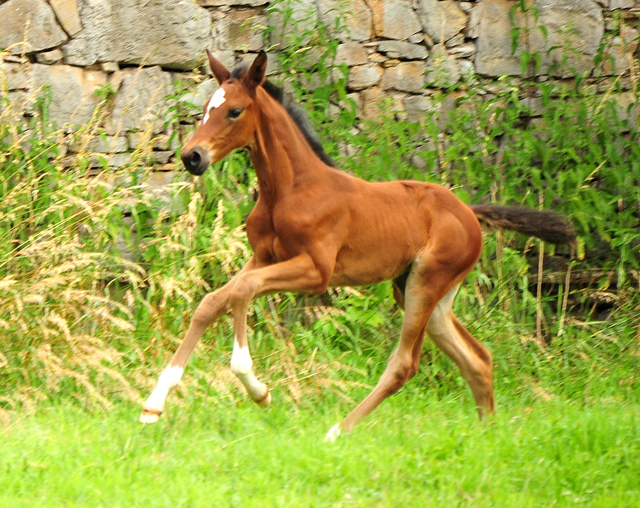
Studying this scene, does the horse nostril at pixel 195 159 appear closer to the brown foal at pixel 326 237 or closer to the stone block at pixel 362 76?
the brown foal at pixel 326 237

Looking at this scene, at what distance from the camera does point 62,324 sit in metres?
4.98

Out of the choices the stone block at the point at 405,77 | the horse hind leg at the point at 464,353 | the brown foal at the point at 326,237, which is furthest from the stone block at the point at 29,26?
the horse hind leg at the point at 464,353

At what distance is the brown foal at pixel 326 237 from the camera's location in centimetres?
443

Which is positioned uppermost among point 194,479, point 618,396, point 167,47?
point 167,47

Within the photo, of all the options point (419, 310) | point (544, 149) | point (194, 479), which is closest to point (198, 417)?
point (194, 479)

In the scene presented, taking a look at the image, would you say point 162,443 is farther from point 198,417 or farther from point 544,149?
point 544,149

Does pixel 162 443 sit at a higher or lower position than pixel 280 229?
lower

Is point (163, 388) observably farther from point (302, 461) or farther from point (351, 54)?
point (351, 54)

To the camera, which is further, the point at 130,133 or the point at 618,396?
the point at 130,133

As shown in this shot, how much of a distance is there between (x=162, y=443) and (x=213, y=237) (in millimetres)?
2283

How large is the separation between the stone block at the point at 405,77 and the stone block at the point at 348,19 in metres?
0.39

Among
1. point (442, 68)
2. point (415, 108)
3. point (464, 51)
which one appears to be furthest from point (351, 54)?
point (464, 51)

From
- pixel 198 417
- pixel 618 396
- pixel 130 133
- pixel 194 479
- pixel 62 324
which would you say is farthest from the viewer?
pixel 130 133

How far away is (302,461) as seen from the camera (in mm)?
3941
